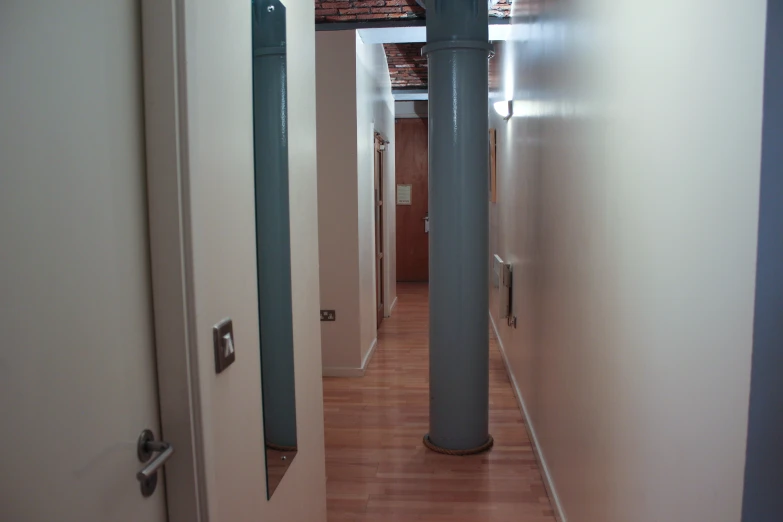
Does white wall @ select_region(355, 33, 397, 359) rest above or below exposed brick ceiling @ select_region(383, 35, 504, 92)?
below

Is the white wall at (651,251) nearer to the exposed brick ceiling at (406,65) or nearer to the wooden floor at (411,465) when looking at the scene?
the wooden floor at (411,465)

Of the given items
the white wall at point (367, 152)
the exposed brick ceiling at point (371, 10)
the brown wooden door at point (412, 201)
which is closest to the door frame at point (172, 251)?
the exposed brick ceiling at point (371, 10)

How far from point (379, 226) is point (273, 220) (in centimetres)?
485

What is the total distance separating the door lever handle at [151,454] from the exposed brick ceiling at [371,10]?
373 centimetres

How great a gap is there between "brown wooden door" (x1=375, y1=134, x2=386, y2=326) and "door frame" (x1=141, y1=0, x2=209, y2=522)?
4.96 meters

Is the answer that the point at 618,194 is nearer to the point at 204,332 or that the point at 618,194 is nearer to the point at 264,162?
the point at 264,162

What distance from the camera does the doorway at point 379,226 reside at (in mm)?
6254

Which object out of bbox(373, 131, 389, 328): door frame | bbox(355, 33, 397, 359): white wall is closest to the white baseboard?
bbox(355, 33, 397, 359): white wall

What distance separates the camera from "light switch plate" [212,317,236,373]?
130cm

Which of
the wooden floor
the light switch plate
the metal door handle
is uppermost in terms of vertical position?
the light switch plate

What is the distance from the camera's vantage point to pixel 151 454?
1172 millimetres

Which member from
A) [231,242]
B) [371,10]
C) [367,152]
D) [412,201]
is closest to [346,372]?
[367,152]

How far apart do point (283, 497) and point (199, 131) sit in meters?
1.09

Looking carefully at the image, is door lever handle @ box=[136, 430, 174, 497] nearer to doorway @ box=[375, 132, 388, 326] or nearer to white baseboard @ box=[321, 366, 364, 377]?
white baseboard @ box=[321, 366, 364, 377]
